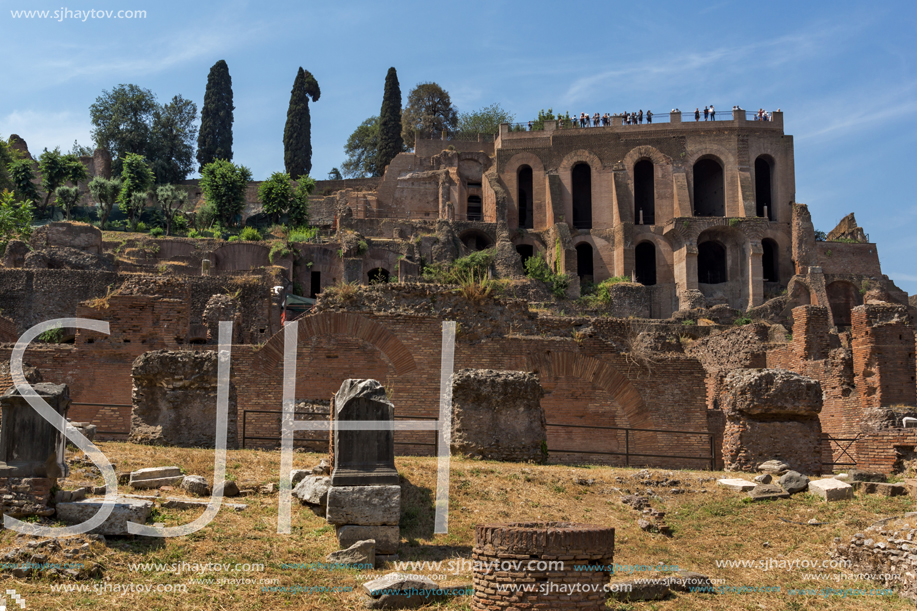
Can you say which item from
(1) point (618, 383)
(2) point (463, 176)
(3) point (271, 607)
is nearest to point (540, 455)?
(1) point (618, 383)

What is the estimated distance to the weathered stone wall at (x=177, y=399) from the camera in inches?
A: 463

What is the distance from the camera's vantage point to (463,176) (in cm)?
5466

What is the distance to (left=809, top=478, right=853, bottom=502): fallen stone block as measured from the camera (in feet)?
35.3

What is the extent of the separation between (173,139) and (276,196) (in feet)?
65.6

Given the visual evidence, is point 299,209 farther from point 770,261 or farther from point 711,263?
point 770,261

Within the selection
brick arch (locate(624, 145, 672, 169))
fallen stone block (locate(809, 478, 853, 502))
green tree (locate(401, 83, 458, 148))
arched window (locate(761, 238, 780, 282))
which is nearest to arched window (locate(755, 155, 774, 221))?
arched window (locate(761, 238, 780, 282))

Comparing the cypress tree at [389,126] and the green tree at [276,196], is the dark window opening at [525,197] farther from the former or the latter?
the green tree at [276,196]

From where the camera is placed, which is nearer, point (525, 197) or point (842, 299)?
point (842, 299)

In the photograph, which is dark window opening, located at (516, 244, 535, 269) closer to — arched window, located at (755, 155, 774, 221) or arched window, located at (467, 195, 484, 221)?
arched window, located at (467, 195, 484, 221)

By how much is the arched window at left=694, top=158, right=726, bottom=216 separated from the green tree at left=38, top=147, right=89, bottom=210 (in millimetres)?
41364

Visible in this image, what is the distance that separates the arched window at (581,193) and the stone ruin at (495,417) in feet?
134

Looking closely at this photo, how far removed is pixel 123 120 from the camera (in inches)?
2552

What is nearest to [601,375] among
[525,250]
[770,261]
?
[525,250]

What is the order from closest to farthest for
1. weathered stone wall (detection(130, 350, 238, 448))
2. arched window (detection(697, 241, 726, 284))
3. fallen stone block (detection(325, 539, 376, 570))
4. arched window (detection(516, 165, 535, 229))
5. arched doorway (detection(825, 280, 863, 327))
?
fallen stone block (detection(325, 539, 376, 570)) < weathered stone wall (detection(130, 350, 238, 448)) < arched doorway (detection(825, 280, 863, 327)) < arched window (detection(697, 241, 726, 284)) < arched window (detection(516, 165, 535, 229))
